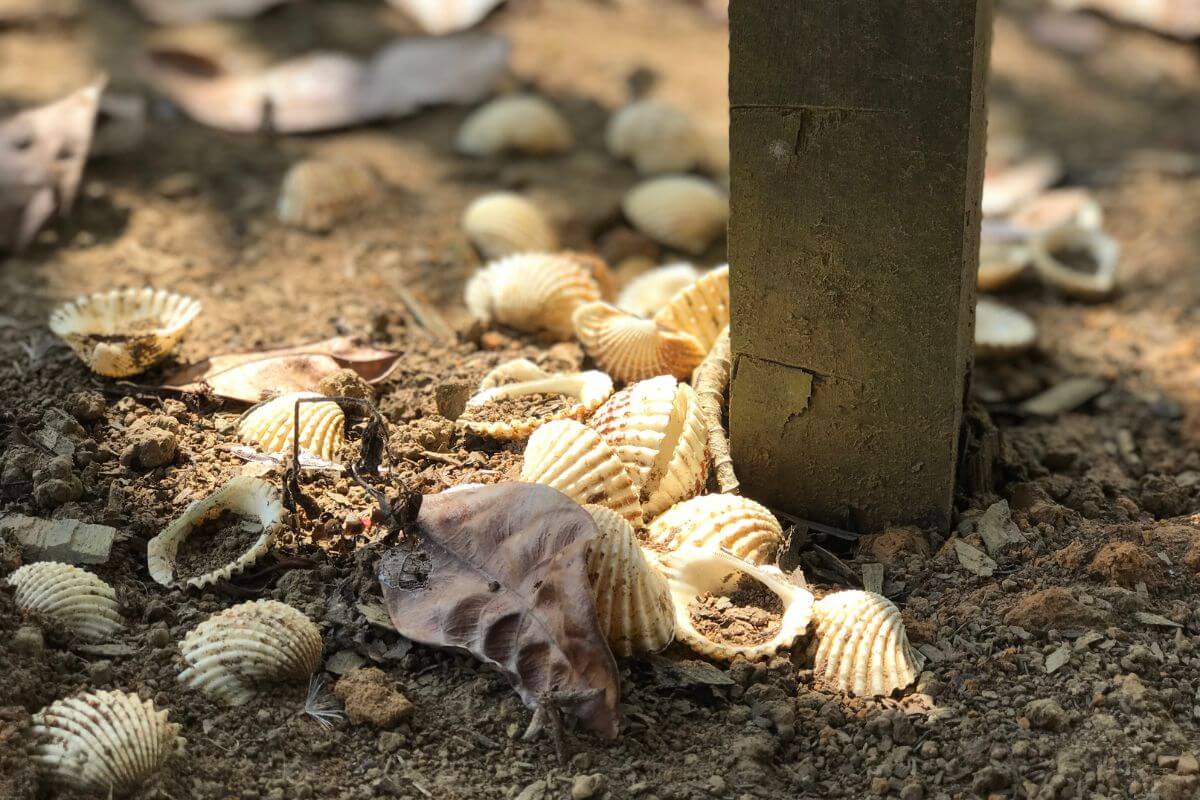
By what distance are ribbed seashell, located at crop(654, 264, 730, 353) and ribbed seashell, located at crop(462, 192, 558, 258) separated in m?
0.98

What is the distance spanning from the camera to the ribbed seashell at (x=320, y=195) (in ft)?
12.9

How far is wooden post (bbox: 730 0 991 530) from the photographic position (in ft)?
6.98

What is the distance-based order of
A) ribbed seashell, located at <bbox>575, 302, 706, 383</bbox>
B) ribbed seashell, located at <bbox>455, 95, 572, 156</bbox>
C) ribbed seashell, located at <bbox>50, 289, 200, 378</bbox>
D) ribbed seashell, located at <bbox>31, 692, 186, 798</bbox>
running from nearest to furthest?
ribbed seashell, located at <bbox>31, 692, 186, 798</bbox> < ribbed seashell, located at <bbox>50, 289, 200, 378</bbox> < ribbed seashell, located at <bbox>575, 302, 706, 383</bbox> < ribbed seashell, located at <bbox>455, 95, 572, 156</bbox>

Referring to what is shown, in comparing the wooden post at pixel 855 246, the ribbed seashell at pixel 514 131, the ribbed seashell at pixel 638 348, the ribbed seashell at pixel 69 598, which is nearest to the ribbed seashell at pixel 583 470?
the wooden post at pixel 855 246

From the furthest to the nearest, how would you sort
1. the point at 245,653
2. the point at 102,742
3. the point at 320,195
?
the point at 320,195 < the point at 245,653 < the point at 102,742

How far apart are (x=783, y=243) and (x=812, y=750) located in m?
0.95

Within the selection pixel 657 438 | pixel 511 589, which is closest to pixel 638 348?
pixel 657 438

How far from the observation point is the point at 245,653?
77.5 inches

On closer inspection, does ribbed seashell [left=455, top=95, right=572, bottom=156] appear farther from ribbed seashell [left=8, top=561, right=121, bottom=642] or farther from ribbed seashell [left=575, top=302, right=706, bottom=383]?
ribbed seashell [left=8, top=561, right=121, bottom=642]

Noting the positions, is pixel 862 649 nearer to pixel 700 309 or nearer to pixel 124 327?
pixel 700 309

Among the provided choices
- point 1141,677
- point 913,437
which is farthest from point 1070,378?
point 1141,677

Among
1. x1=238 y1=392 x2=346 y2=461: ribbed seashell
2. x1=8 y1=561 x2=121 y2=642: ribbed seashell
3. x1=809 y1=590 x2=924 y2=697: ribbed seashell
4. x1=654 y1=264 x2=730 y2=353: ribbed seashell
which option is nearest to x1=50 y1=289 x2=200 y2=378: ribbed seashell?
x1=238 y1=392 x2=346 y2=461: ribbed seashell

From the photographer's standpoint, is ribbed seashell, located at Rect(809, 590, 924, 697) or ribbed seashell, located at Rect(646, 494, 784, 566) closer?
ribbed seashell, located at Rect(809, 590, 924, 697)

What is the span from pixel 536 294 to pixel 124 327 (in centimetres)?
101
